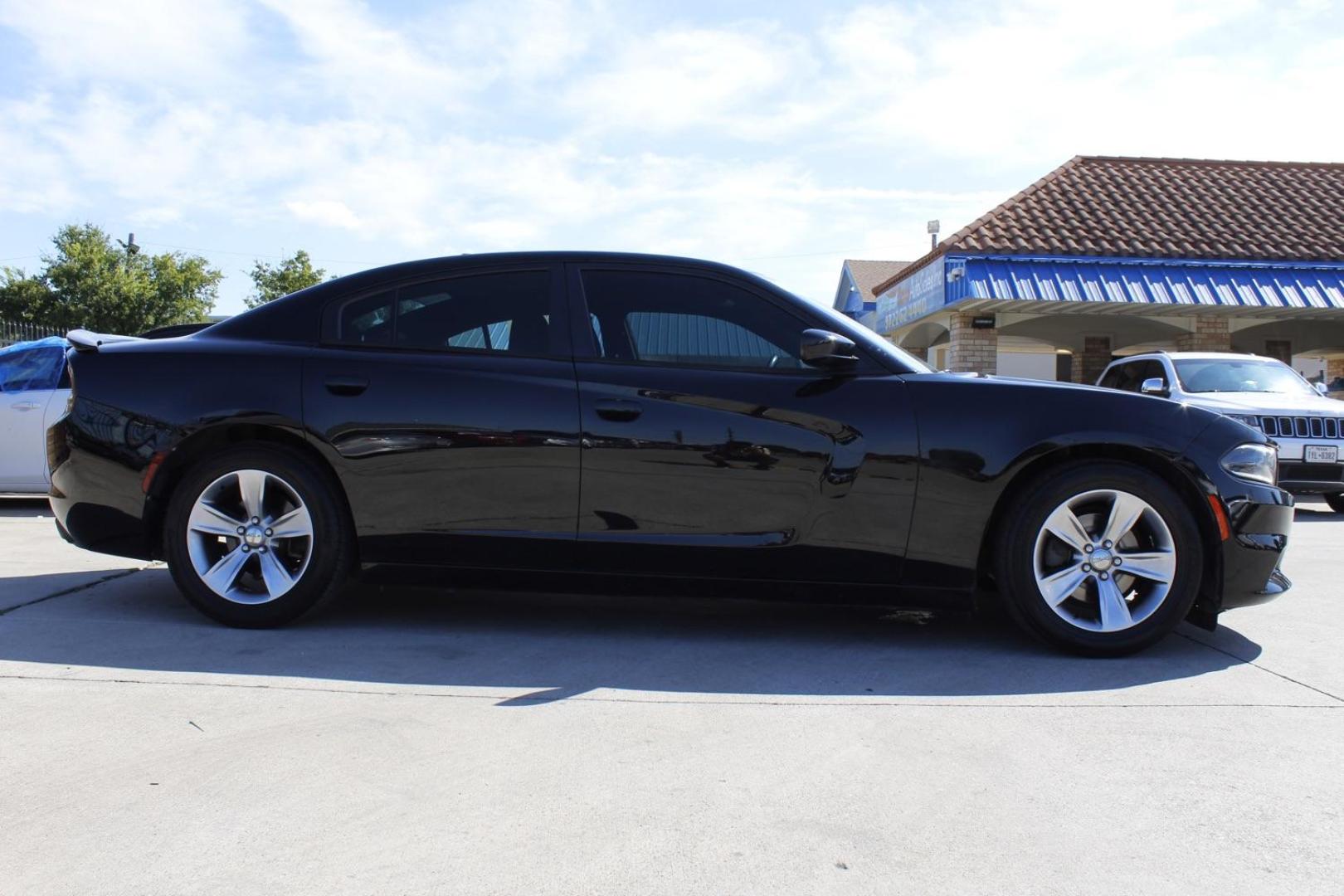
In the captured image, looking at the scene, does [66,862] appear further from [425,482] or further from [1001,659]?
[1001,659]

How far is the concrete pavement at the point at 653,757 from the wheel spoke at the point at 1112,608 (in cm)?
16

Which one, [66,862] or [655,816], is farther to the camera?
[655,816]

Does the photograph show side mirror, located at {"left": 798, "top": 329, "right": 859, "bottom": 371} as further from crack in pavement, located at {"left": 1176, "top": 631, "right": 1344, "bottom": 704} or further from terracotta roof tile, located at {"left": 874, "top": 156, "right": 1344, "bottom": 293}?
terracotta roof tile, located at {"left": 874, "top": 156, "right": 1344, "bottom": 293}

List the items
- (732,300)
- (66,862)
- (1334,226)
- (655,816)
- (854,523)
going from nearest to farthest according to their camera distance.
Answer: (66,862) → (655,816) → (854,523) → (732,300) → (1334,226)

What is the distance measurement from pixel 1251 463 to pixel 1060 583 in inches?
35.7

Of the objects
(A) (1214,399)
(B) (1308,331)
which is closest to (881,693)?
(A) (1214,399)

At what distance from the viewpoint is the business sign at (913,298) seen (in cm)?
1689

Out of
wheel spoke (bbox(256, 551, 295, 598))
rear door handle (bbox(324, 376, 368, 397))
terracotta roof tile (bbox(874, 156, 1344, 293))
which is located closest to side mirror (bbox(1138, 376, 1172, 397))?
terracotta roof tile (bbox(874, 156, 1344, 293))

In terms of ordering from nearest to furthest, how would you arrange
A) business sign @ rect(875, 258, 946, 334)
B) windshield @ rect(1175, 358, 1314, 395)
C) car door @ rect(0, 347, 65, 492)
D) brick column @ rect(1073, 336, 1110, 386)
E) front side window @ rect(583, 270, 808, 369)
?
front side window @ rect(583, 270, 808, 369) < car door @ rect(0, 347, 65, 492) < windshield @ rect(1175, 358, 1314, 395) < business sign @ rect(875, 258, 946, 334) < brick column @ rect(1073, 336, 1110, 386)

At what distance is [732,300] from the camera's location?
4.38 meters

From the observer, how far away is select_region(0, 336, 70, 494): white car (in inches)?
346

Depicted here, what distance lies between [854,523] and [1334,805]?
1.78 meters

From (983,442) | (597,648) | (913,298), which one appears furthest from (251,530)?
(913,298)

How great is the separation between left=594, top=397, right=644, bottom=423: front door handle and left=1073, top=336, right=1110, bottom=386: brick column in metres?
18.7
